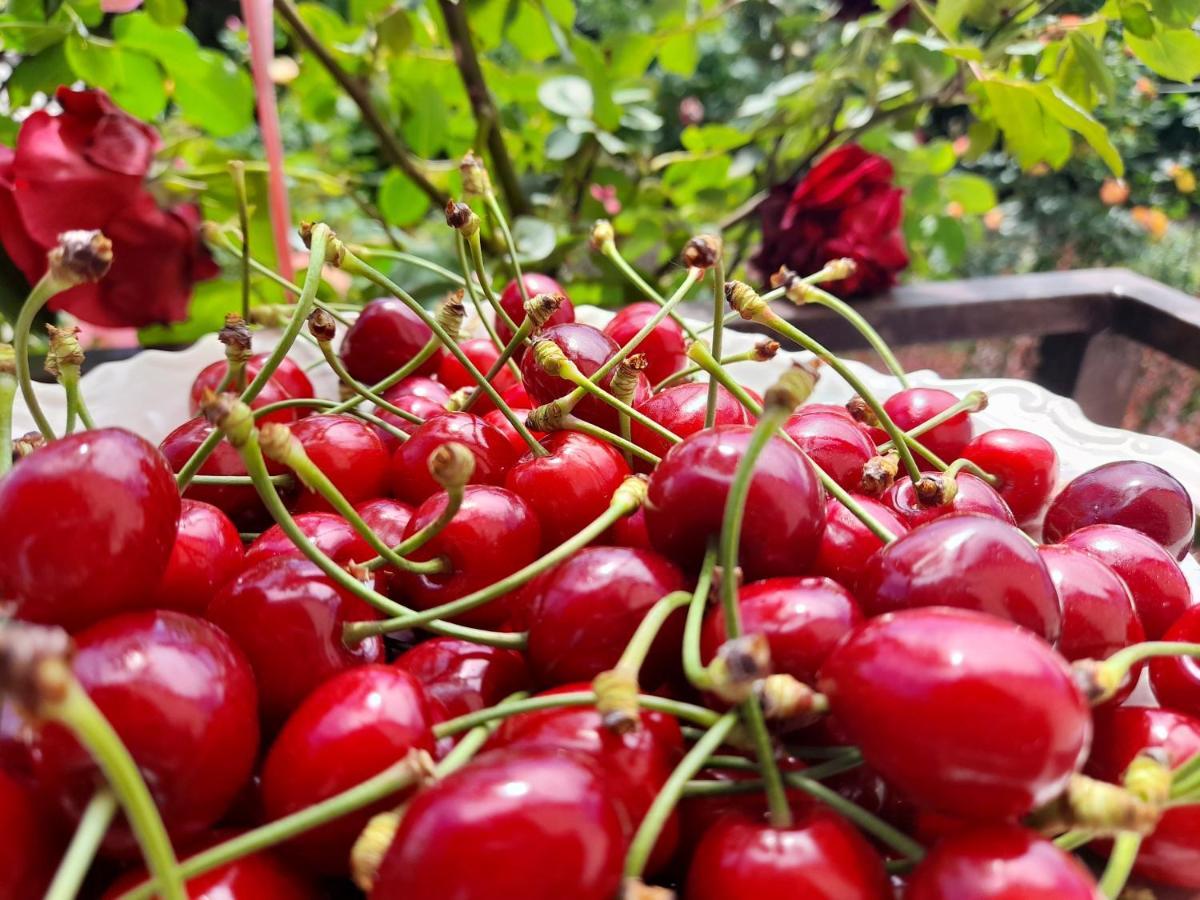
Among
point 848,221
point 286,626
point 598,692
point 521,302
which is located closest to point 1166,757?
point 598,692

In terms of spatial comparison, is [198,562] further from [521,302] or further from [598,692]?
[521,302]

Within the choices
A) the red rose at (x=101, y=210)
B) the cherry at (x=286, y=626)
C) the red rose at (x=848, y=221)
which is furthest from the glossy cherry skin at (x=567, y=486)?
the red rose at (x=848, y=221)

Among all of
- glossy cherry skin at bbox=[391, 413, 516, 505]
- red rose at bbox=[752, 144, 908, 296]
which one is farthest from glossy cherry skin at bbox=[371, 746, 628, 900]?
red rose at bbox=[752, 144, 908, 296]

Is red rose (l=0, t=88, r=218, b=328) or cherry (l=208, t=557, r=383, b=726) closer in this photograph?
cherry (l=208, t=557, r=383, b=726)

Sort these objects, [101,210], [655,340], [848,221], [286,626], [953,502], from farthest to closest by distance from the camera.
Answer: [848,221] → [101,210] → [655,340] → [953,502] → [286,626]

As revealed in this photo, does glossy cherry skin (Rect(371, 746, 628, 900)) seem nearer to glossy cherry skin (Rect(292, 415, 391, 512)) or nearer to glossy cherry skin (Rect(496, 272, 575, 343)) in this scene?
glossy cherry skin (Rect(292, 415, 391, 512))

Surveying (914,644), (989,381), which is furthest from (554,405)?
(989,381)
